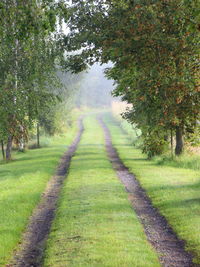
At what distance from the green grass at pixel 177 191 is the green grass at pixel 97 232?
52.0 inches

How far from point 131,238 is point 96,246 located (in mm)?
1336

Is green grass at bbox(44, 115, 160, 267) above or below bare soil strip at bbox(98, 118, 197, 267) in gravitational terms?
above

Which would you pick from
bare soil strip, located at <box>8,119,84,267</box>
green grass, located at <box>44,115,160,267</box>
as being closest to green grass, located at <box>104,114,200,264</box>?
green grass, located at <box>44,115,160,267</box>

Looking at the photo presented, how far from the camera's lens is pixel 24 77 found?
1390 inches

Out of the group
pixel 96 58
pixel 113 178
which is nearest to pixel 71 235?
pixel 113 178

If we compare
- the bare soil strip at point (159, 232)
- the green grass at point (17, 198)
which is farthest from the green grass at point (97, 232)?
the green grass at point (17, 198)

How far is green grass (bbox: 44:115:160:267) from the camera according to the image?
36.2 feet

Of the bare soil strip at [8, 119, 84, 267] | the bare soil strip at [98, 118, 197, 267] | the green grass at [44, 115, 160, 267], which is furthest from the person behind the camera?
the bare soil strip at [8, 119, 84, 267]

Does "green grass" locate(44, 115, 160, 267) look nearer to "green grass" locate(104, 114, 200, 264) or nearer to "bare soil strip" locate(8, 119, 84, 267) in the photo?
"bare soil strip" locate(8, 119, 84, 267)

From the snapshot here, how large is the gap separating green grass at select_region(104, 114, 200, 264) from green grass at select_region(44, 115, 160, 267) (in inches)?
52.0

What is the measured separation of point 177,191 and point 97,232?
24.9 ft

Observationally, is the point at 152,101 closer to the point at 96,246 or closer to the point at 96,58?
the point at 96,246

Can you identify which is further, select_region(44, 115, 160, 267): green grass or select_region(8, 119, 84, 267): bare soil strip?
select_region(8, 119, 84, 267): bare soil strip

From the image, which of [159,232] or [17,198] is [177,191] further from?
[17,198]
